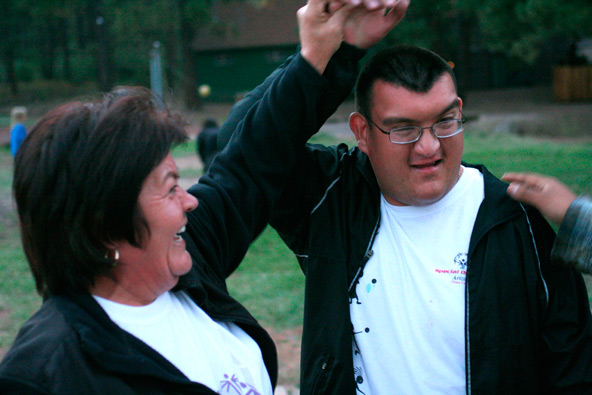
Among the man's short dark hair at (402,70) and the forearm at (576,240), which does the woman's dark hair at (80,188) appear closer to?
the man's short dark hair at (402,70)

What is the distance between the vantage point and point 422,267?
2162 mm

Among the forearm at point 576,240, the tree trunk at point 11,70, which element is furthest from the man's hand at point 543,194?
the tree trunk at point 11,70

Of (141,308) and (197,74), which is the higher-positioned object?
(141,308)

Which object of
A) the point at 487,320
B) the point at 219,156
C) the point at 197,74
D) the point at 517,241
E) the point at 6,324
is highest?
the point at 219,156

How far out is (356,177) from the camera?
7.88ft

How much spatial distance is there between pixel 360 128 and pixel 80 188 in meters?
1.12

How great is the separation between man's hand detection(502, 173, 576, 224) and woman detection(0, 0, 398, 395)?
707 millimetres

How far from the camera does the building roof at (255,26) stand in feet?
116

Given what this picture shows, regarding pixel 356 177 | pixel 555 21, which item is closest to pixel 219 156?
pixel 356 177

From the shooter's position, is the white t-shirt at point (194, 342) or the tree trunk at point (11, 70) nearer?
the white t-shirt at point (194, 342)

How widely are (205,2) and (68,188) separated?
3149 cm

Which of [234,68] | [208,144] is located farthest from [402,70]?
[234,68]

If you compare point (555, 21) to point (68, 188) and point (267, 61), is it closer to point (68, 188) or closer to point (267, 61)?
point (68, 188)

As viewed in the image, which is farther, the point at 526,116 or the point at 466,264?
the point at 526,116
